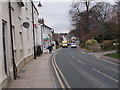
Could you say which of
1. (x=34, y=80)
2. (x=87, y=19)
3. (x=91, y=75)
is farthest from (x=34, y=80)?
(x=87, y=19)

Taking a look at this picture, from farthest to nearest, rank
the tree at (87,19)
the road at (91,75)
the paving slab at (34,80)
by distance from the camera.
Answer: the tree at (87,19)
the road at (91,75)
the paving slab at (34,80)

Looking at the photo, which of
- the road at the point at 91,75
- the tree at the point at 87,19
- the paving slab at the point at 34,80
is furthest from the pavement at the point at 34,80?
the tree at the point at 87,19

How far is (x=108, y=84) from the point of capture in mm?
10281

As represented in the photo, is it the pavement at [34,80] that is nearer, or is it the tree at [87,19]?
the pavement at [34,80]

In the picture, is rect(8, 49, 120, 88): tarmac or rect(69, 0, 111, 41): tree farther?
rect(69, 0, 111, 41): tree

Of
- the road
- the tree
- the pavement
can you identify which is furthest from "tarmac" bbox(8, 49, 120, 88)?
the tree

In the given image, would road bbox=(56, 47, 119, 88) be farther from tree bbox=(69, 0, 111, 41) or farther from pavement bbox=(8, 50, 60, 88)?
tree bbox=(69, 0, 111, 41)

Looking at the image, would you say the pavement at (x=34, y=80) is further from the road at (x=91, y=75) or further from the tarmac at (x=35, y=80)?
the road at (x=91, y=75)

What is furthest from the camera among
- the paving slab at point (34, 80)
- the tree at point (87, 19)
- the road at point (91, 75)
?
the tree at point (87, 19)

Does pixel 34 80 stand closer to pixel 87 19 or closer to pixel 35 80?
pixel 35 80

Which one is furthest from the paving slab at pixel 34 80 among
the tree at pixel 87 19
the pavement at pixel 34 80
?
the tree at pixel 87 19

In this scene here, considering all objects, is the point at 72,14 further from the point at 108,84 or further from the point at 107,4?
the point at 108,84

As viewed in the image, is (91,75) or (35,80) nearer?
(35,80)

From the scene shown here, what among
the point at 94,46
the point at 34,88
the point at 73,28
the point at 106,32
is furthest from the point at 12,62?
the point at 73,28
